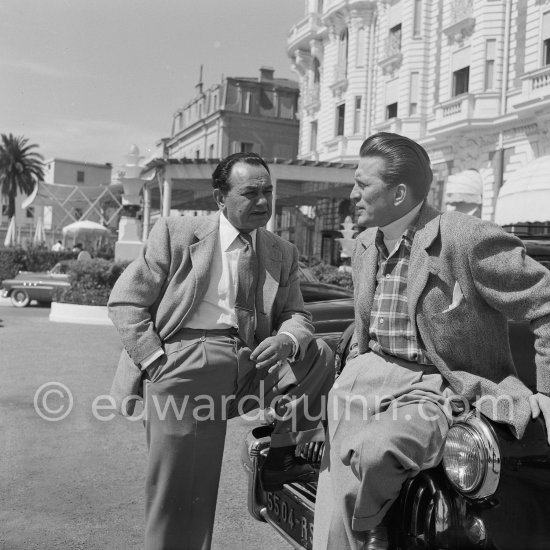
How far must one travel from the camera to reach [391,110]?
32.6 meters

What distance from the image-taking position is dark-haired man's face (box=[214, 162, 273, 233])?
119 inches

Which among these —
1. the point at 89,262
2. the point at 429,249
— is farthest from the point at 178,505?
the point at 89,262

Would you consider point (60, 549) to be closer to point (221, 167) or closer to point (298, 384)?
point (298, 384)

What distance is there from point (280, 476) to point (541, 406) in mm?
1365

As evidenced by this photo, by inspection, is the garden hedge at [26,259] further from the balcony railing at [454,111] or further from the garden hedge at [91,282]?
the balcony railing at [454,111]

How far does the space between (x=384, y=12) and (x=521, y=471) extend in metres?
33.3

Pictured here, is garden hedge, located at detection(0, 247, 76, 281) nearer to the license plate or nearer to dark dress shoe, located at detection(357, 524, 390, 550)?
the license plate

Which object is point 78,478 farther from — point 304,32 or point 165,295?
point 304,32

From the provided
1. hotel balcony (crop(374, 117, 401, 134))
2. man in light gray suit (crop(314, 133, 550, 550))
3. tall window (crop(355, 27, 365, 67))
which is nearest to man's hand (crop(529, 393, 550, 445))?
man in light gray suit (crop(314, 133, 550, 550))

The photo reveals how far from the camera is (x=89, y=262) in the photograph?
15.9 m

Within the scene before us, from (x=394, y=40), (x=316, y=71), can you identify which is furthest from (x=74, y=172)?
(x=394, y=40)

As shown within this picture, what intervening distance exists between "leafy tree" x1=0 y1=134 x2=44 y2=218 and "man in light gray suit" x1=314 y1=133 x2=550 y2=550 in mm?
76984

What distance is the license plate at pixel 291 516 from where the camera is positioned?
292 cm

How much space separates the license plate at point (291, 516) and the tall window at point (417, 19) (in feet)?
98.0
